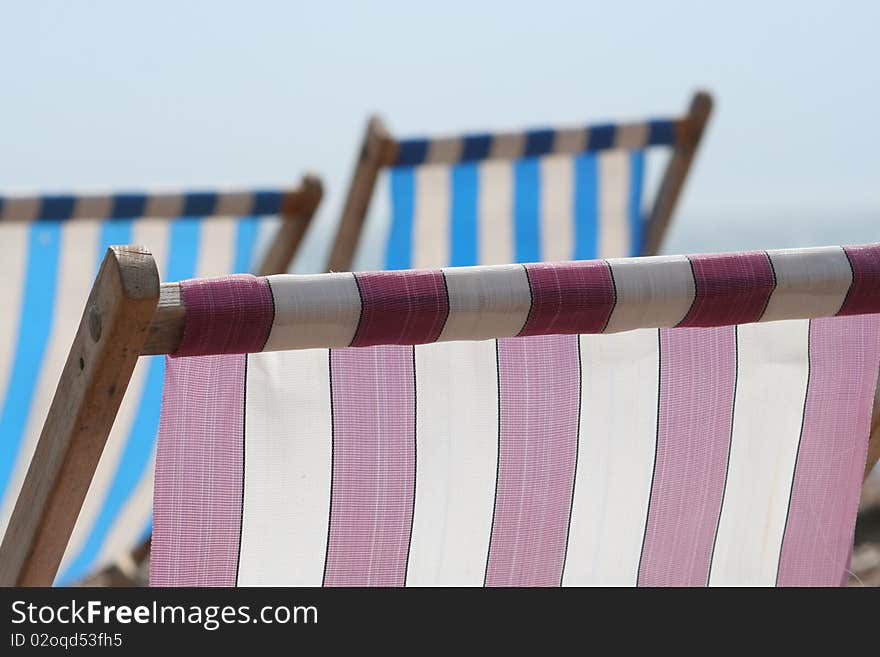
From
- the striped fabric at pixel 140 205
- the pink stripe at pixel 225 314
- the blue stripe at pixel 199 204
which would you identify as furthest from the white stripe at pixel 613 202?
the pink stripe at pixel 225 314

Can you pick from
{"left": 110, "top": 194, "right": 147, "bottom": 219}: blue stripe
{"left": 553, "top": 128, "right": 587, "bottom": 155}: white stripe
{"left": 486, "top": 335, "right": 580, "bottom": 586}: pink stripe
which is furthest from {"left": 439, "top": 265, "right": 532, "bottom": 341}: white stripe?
{"left": 553, "top": 128, "right": 587, "bottom": 155}: white stripe

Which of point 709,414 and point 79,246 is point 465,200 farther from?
point 709,414

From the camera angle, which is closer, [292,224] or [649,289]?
[649,289]

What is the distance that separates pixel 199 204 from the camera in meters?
2.48

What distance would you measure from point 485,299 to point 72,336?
1.65 metres

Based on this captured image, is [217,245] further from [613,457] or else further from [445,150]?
[613,457]

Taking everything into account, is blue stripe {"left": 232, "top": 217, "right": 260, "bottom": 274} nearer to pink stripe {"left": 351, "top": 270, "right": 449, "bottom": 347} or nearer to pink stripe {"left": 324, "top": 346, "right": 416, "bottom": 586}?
pink stripe {"left": 324, "top": 346, "right": 416, "bottom": 586}

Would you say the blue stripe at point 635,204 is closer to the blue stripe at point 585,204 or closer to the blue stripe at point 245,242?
the blue stripe at point 585,204

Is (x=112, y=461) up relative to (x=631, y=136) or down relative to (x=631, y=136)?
down

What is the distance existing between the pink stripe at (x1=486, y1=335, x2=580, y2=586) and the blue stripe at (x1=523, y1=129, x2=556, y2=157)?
174cm

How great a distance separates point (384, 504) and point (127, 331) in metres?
0.31

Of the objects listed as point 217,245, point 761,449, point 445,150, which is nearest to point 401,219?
point 445,150

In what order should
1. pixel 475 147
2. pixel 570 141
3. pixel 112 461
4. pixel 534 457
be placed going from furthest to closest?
pixel 570 141, pixel 475 147, pixel 112 461, pixel 534 457
